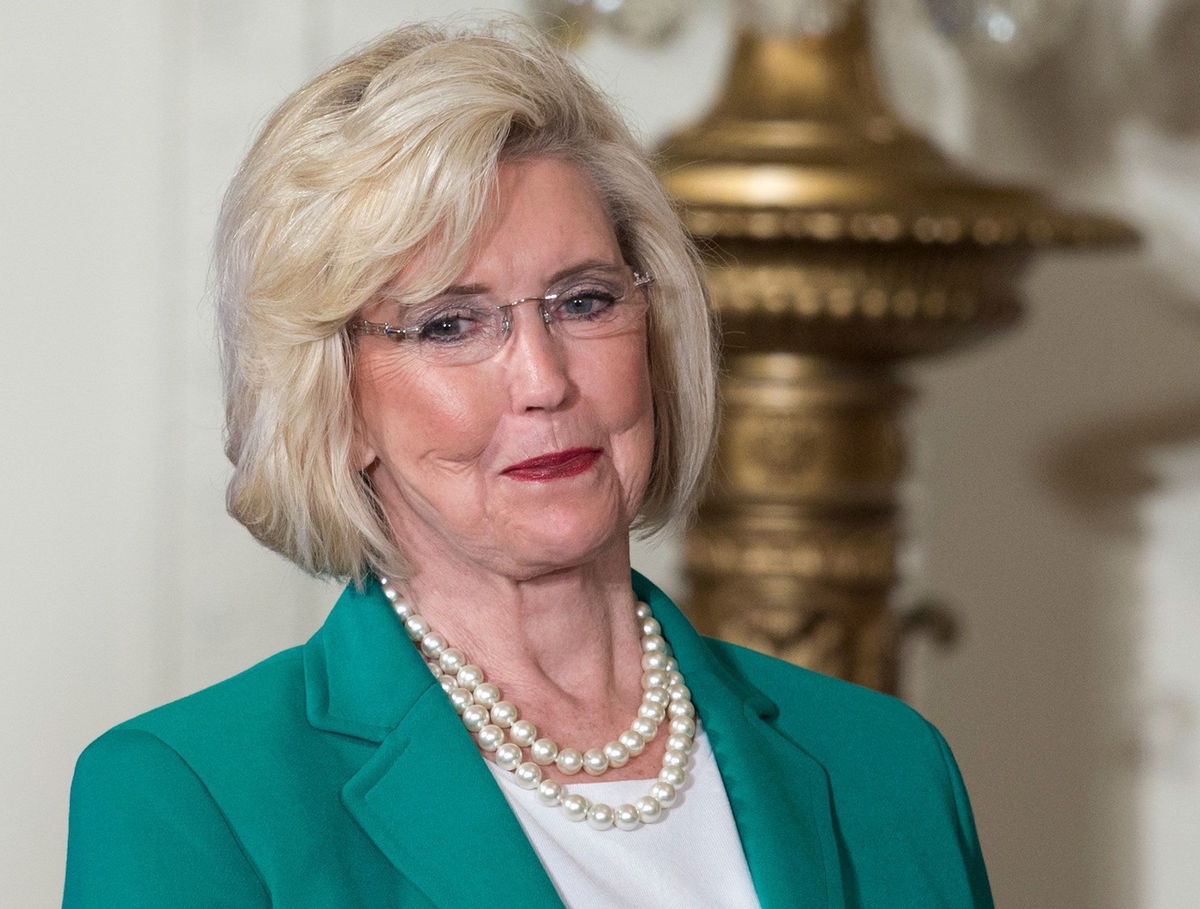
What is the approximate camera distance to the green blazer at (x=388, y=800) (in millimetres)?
1766

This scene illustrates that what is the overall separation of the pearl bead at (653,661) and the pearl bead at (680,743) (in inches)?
3.6

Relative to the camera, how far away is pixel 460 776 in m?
1.88

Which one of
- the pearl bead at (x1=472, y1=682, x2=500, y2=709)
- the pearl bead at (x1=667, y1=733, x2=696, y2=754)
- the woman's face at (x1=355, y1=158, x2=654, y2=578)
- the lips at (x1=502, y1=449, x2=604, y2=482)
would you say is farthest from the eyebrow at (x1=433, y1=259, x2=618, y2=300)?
the pearl bead at (x1=667, y1=733, x2=696, y2=754)

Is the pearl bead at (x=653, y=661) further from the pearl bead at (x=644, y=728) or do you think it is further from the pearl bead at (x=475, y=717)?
the pearl bead at (x=475, y=717)

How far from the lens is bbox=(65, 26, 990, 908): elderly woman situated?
182 centimetres

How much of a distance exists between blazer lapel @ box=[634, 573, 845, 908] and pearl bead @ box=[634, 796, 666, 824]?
10cm

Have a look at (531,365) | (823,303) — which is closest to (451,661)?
(531,365)

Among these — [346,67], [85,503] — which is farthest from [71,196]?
[346,67]

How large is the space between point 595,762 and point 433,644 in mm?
225

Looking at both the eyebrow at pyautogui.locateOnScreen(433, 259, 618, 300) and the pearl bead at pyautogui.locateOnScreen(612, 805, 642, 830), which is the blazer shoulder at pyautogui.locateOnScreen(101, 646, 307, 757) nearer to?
the pearl bead at pyautogui.locateOnScreen(612, 805, 642, 830)

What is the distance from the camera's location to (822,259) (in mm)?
2936

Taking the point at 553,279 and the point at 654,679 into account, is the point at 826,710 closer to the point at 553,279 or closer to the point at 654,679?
the point at 654,679

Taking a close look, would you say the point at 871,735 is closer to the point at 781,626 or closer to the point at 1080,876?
the point at 781,626

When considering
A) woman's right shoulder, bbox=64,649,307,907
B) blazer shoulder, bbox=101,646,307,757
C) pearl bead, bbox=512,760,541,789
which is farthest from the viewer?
pearl bead, bbox=512,760,541,789
